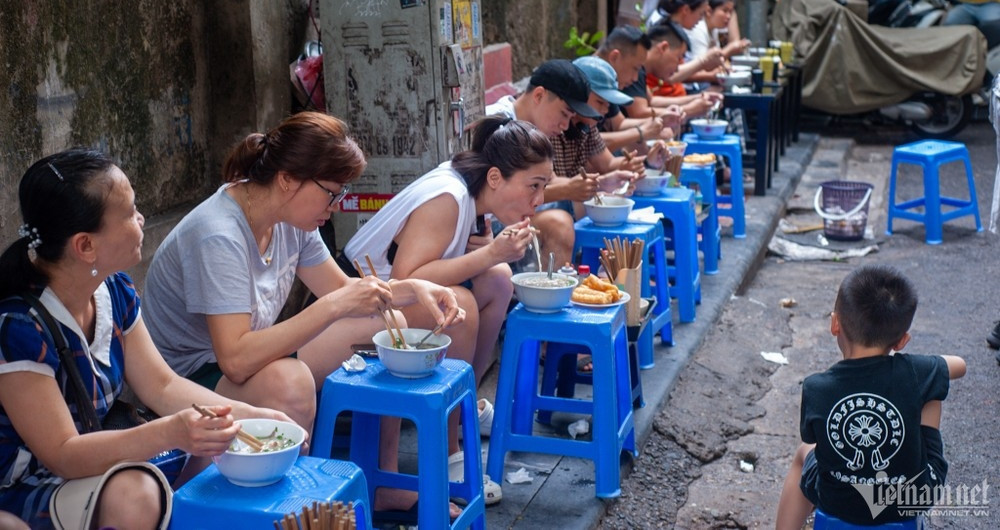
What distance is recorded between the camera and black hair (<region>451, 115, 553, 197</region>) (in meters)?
3.95

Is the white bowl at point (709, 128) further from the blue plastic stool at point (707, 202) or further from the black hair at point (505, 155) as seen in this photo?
the black hair at point (505, 155)

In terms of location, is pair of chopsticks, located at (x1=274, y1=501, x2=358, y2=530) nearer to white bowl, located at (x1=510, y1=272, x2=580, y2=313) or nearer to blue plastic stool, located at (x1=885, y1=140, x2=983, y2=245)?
white bowl, located at (x1=510, y1=272, x2=580, y2=313)

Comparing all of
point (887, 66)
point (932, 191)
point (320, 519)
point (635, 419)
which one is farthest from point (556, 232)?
point (887, 66)

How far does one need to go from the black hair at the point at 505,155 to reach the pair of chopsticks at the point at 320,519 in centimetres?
188

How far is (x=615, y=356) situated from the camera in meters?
4.09

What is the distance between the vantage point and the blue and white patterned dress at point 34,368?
2.40m

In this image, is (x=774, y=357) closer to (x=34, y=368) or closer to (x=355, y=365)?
(x=355, y=365)

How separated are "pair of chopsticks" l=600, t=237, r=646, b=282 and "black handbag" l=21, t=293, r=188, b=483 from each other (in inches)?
85.2

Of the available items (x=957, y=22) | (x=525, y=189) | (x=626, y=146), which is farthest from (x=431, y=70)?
(x=957, y=22)

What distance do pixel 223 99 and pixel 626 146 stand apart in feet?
8.62

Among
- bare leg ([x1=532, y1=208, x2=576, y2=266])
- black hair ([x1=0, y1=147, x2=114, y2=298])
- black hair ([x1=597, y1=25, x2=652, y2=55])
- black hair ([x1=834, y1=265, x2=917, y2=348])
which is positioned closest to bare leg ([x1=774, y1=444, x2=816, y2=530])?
black hair ([x1=834, y1=265, x2=917, y2=348])

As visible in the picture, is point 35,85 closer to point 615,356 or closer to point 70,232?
point 70,232

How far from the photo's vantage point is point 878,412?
3.09m

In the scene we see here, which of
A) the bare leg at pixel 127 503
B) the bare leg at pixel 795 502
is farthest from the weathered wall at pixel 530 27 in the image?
the bare leg at pixel 127 503
